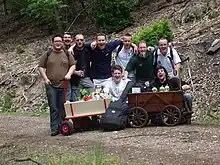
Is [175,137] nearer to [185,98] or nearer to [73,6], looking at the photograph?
[185,98]

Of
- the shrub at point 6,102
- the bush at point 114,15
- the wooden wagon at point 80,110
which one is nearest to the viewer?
the wooden wagon at point 80,110

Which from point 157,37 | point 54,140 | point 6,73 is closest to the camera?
point 54,140

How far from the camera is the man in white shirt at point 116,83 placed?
9883 mm

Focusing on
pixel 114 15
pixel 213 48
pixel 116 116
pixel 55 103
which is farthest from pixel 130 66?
pixel 114 15

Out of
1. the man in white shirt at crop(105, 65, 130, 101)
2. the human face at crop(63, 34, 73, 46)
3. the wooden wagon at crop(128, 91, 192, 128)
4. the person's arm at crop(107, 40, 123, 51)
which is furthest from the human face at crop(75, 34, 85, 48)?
the wooden wagon at crop(128, 91, 192, 128)

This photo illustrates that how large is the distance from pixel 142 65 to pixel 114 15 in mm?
12194

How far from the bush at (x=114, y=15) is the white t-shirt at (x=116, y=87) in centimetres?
1178

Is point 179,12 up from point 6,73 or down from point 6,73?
up

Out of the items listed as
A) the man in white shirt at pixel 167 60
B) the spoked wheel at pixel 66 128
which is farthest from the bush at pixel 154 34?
the spoked wheel at pixel 66 128

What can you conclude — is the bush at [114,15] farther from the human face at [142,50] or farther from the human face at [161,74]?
the human face at [161,74]

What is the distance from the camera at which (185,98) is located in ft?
32.2

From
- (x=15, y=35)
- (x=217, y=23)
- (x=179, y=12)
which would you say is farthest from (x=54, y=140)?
(x=15, y=35)

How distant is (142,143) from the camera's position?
814 cm

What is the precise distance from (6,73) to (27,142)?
43.8 ft
